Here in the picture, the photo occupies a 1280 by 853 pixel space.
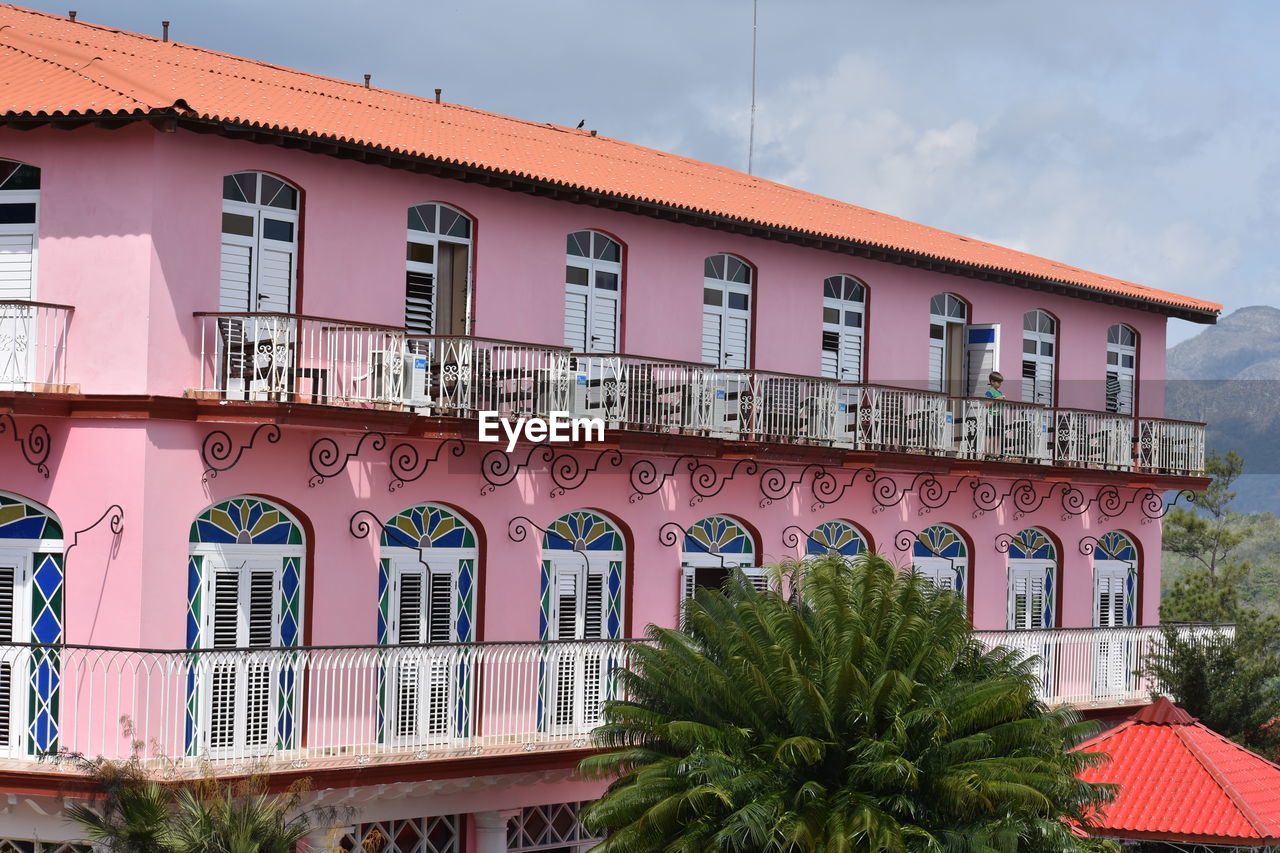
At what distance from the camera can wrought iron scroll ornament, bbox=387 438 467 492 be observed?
23.5m

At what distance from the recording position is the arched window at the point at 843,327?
29.9m

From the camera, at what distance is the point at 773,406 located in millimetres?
27250

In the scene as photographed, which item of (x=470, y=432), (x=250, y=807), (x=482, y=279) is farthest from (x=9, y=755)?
A: (x=482, y=279)

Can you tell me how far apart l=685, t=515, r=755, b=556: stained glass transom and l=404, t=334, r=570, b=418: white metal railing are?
390 centimetres

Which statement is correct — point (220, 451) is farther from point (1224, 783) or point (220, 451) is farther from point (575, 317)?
point (1224, 783)

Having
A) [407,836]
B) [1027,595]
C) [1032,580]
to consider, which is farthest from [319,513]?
[1032,580]

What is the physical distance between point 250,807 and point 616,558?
27.0 ft

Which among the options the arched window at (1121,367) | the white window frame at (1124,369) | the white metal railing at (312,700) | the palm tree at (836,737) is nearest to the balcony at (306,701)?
the white metal railing at (312,700)

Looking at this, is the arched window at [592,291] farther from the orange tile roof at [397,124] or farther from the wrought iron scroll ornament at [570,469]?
the wrought iron scroll ornament at [570,469]

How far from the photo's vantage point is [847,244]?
29031mm

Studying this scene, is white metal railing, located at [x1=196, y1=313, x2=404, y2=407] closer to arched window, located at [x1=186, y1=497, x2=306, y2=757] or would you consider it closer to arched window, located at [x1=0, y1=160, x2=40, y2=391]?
arched window, located at [x1=186, y1=497, x2=306, y2=757]

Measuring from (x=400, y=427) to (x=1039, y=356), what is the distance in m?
14.8

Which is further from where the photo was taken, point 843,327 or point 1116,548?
point 1116,548

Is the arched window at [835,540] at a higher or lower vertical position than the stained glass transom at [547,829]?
higher
